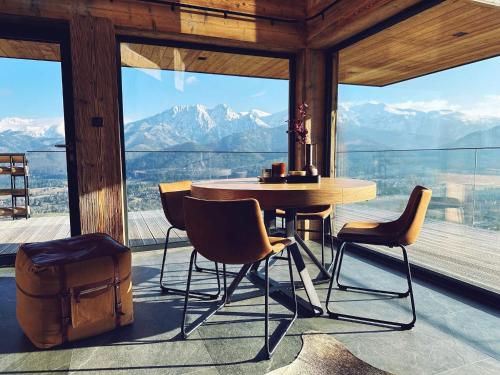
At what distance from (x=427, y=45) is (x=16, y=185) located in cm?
580

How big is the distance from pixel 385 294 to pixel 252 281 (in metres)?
1.03

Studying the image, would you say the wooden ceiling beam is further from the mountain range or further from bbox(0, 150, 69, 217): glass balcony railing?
bbox(0, 150, 69, 217): glass balcony railing

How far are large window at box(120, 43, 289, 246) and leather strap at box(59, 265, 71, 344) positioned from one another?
190cm

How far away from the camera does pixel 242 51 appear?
378cm

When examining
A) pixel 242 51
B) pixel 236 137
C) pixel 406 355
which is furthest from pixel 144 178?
pixel 406 355

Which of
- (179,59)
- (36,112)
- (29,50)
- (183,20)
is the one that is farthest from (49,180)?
(183,20)

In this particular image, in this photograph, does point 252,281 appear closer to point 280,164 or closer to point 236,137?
point 280,164

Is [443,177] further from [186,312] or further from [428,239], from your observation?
[186,312]

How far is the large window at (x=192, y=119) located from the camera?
3.71m

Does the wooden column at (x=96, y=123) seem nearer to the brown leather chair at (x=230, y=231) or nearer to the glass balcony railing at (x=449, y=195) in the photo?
the brown leather chair at (x=230, y=231)

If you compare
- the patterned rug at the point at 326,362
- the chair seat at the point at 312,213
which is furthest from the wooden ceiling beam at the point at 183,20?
the patterned rug at the point at 326,362

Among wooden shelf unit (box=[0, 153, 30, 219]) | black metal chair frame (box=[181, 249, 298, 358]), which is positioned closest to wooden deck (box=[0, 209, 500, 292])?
wooden shelf unit (box=[0, 153, 30, 219])

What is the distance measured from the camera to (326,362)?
1.60m

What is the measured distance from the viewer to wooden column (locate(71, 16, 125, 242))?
9.89 feet
